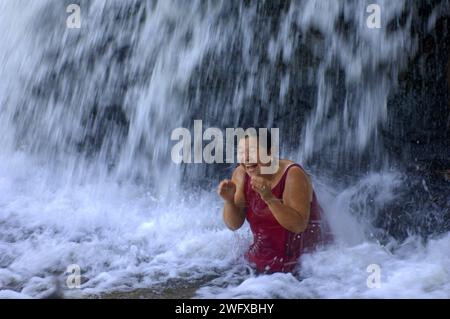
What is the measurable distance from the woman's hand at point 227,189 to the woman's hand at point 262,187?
145 mm

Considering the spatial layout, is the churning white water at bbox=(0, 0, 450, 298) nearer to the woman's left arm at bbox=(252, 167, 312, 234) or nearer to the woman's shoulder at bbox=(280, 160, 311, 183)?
the woman's left arm at bbox=(252, 167, 312, 234)

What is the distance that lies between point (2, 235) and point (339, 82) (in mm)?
3427

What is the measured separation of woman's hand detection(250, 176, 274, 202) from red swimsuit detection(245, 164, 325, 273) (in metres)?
0.15

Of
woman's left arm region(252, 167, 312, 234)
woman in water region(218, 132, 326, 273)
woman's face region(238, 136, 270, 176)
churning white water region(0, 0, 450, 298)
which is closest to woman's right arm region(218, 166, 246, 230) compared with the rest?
woman in water region(218, 132, 326, 273)

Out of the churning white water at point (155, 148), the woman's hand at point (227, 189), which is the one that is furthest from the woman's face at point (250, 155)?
the churning white water at point (155, 148)

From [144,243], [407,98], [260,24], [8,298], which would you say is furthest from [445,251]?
[8,298]

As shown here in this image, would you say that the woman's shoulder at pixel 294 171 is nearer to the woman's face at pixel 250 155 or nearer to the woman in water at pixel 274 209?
the woman in water at pixel 274 209

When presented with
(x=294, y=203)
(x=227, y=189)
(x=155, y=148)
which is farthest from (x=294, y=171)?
(x=155, y=148)

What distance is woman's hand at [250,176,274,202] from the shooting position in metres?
2.91

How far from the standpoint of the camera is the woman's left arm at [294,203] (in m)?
2.98

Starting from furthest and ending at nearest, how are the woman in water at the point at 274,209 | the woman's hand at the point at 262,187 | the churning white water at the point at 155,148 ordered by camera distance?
1. the churning white water at the point at 155,148
2. the woman in water at the point at 274,209
3. the woman's hand at the point at 262,187

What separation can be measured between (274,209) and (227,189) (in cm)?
30

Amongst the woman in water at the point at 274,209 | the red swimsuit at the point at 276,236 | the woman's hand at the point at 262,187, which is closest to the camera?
the woman's hand at the point at 262,187

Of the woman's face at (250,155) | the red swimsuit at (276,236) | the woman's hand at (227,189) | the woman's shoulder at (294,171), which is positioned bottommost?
the red swimsuit at (276,236)
